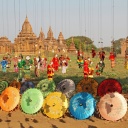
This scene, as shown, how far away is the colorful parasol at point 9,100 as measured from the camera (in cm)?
1220

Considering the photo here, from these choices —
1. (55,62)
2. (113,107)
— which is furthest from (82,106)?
(55,62)

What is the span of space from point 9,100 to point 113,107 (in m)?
4.20

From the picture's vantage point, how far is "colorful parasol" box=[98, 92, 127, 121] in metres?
10.7

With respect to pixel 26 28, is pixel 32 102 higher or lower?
lower

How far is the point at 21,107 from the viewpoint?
12.1m

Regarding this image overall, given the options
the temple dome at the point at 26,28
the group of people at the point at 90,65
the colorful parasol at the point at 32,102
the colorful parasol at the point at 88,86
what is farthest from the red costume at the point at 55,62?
the temple dome at the point at 26,28

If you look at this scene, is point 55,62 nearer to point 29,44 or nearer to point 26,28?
point 29,44

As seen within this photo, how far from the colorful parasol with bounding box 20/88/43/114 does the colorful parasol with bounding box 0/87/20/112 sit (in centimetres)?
35

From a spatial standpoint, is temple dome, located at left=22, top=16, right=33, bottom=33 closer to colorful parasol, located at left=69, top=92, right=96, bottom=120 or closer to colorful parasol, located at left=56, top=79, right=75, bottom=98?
colorful parasol, located at left=56, top=79, right=75, bottom=98

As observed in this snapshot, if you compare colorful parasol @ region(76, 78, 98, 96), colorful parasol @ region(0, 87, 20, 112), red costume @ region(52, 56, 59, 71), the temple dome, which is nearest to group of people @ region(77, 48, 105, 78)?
red costume @ region(52, 56, 59, 71)

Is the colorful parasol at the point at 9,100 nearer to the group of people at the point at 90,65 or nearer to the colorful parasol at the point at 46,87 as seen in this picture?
the colorful parasol at the point at 46,87

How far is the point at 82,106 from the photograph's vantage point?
1106cm

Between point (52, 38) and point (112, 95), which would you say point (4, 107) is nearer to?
point (112, 95)

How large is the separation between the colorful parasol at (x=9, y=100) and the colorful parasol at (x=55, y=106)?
1439 millimetres
